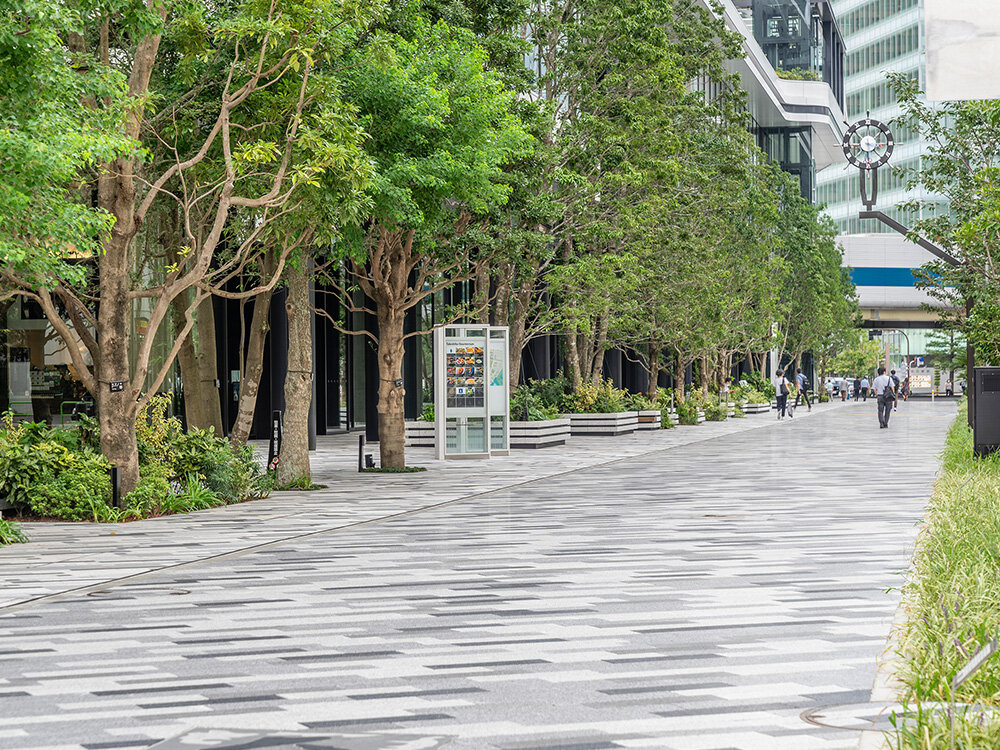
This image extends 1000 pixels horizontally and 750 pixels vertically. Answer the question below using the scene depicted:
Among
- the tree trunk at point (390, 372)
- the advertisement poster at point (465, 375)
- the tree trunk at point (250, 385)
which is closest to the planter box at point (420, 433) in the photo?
the advertisement poster at point (465, 375)

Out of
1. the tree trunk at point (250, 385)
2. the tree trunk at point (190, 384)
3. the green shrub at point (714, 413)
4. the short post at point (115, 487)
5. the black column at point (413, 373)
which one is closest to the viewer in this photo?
the short post at point (115, 487)

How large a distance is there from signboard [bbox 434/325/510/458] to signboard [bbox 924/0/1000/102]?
65.8 feet

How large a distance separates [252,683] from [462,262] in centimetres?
1746

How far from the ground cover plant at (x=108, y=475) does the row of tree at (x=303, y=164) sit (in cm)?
50

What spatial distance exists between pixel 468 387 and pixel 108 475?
1172 cm

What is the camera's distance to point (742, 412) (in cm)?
5903

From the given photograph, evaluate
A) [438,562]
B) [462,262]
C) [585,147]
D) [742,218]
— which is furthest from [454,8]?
[742,218]

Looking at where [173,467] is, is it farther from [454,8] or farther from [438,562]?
[454,8]

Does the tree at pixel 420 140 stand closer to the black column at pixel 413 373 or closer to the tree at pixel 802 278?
the black column at pixel 413 373

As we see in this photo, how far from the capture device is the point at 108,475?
51.4ft

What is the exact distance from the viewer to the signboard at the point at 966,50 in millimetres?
5332

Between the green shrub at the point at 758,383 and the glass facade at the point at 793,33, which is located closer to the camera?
the green shrub at the point at 758,383

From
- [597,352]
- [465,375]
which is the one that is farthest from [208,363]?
[597,352]

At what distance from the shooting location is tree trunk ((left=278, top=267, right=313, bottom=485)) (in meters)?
19.2
